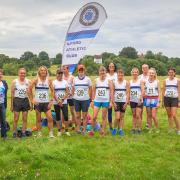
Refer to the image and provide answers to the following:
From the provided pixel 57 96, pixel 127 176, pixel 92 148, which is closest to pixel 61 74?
pixel 57 96

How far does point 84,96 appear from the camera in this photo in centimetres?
1187

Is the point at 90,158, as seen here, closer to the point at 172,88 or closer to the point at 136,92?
the point at 136,92

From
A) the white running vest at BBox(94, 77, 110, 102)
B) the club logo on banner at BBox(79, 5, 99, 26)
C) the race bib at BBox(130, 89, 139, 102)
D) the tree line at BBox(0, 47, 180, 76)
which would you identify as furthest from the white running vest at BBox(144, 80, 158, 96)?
the tree line at BBox(0, 47, 180, 76)

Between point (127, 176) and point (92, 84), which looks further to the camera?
point (92, 84)

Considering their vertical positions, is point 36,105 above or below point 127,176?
above

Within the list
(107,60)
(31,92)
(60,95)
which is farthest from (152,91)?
(107,60)

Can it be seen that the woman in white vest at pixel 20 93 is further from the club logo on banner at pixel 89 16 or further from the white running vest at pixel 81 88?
the club logo on banner at pixel 89 16

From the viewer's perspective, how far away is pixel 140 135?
1205cm

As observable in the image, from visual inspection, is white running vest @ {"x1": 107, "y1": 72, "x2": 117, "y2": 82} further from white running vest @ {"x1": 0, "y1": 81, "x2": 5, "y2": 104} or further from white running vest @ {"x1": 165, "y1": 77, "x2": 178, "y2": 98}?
white running vest @ {"x1": 0, "y1": 81, "x2": 5, "y2": 104}

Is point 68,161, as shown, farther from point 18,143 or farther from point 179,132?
point 179,132

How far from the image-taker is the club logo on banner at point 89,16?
13.7m

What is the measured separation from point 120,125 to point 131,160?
3.10 metres

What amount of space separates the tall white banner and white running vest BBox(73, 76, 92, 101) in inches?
74.1

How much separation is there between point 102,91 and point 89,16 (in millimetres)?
3424
